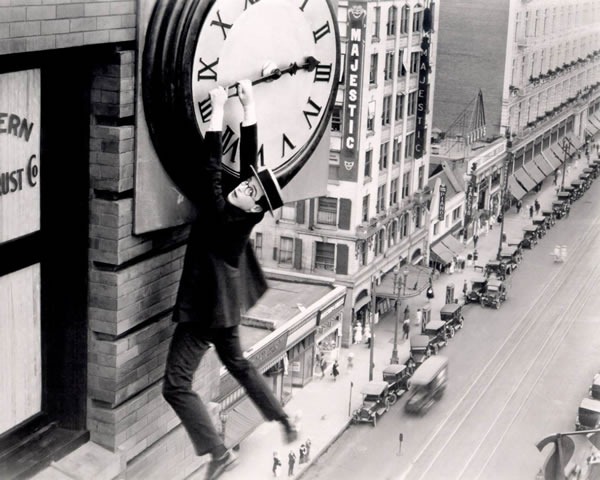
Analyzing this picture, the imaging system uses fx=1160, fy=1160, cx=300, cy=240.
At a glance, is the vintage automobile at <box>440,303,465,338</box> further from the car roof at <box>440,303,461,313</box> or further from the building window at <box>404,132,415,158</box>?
the building window at <box>404,132,415,158</box>

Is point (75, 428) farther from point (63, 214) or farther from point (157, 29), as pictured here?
point (157, 29)

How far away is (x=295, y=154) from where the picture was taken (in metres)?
5.06

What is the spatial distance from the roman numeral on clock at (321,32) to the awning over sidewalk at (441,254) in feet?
108

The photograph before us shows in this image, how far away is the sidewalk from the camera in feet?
70.6

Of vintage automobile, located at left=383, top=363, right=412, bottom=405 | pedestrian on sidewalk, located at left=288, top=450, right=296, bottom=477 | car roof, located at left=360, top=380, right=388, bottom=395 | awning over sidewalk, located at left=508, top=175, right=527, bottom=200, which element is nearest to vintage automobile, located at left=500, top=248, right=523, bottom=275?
awning over sidewalk, located at left=508, top=175, right=527, bottom=200

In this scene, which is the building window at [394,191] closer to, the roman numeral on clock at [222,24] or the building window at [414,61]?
the building window at [414,61]

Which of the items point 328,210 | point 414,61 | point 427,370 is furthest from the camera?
point 414,61

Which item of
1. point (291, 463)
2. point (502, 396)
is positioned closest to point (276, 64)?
point (291, 463)

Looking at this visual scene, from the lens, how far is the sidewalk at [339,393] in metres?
21.5

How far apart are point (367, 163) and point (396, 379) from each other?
6.81 metres

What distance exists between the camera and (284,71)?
4781 millimetres

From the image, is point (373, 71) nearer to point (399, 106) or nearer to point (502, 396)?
point (399, 106)

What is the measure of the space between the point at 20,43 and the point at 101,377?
1498 mm

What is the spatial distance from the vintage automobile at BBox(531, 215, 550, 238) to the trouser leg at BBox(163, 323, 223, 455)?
34299 mm
